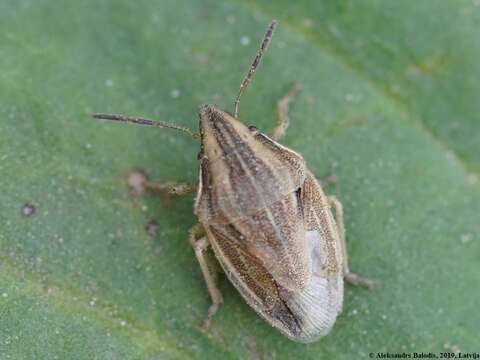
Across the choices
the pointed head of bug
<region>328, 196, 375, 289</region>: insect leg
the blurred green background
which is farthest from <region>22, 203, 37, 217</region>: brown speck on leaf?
<region>328, 196, 375, 289</region>: insect leg

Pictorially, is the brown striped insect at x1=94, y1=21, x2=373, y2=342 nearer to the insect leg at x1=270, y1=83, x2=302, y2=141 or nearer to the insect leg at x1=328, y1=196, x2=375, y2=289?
the insect leg at x1=328, y1=196, x2=375, y2=289

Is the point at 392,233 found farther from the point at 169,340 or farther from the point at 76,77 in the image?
the point at 76,77

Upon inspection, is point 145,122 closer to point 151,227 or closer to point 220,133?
point 220,133

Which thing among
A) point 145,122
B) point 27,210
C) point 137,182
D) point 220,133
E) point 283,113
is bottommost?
point 27,210

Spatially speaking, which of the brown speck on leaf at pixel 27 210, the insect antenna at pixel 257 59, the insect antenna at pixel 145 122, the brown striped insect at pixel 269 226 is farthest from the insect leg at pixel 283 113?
the brown speck on leaf at pixel 27 210


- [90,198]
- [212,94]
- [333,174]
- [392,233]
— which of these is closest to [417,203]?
[392,233]

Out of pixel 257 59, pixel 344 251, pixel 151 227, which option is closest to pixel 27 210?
pixel 151 227

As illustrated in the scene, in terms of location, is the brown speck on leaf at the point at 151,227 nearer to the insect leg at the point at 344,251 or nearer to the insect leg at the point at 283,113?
the insect leg at the point at 283,113
